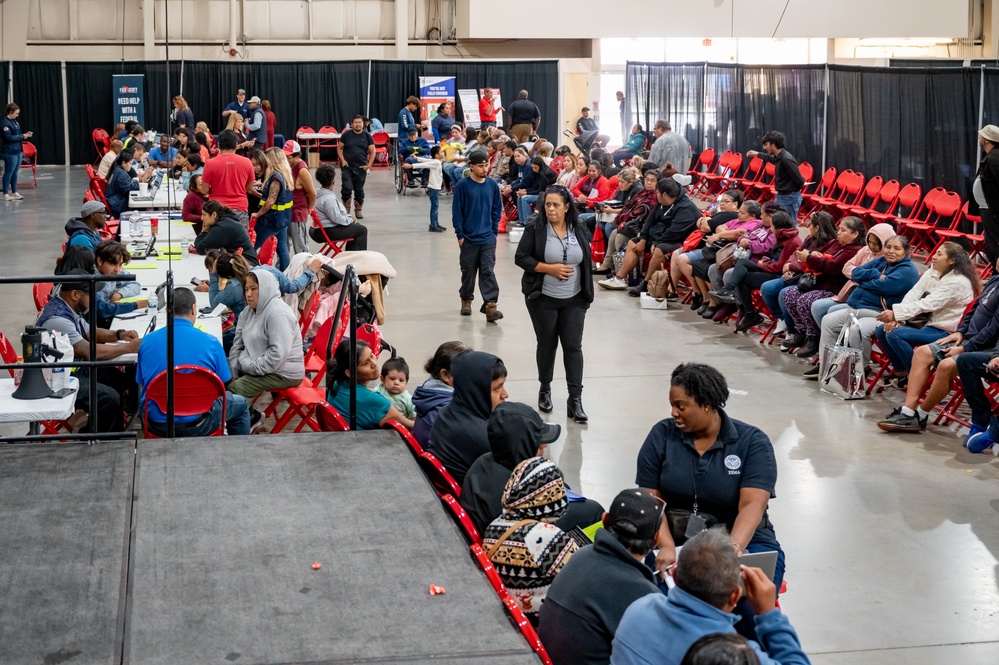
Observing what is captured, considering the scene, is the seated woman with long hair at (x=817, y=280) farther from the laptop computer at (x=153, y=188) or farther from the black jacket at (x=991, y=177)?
the laptop computer at (x=153, y=188)

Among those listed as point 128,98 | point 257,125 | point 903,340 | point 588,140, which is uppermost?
point 128,98

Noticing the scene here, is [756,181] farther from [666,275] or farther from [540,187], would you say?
[666,275]

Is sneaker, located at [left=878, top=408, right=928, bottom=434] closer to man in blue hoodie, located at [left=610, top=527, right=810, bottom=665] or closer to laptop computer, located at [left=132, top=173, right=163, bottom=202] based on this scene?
man in blue hoodie, located at [left=610, top=527, right=810, bottom=665]

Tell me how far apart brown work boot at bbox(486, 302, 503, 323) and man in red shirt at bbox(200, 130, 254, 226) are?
224 centimetres

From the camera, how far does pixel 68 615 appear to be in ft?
10.8

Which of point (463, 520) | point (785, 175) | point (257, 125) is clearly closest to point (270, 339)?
point (463, 520)

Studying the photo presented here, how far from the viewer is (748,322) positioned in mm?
9641

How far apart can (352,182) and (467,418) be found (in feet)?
38.6

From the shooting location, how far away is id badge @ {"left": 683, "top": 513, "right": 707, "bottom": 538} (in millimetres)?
3950

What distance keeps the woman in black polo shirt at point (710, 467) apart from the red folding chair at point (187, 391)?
224 cm

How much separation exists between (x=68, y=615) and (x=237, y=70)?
23.0 metres

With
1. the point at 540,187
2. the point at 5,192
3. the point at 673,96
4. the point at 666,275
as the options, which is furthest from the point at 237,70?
the point at 666,275

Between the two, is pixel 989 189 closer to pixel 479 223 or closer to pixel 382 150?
pixel 479 223

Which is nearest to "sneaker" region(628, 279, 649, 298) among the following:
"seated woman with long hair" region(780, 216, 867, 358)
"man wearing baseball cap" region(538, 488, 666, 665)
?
"seated woman with long hair" region(780, 216, 867, 358)
